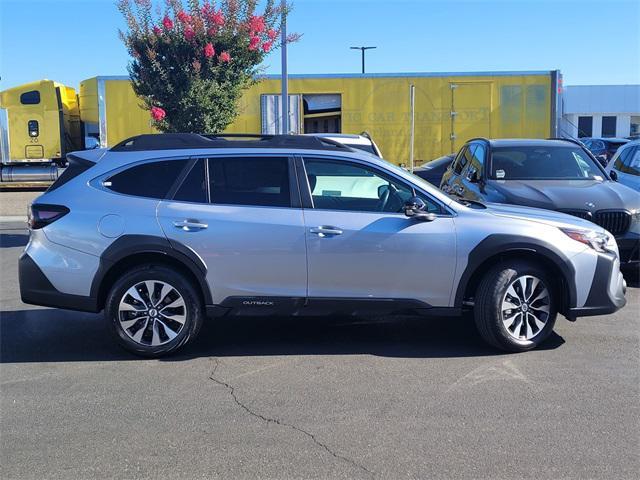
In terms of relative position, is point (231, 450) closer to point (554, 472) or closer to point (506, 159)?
point (554, 472)

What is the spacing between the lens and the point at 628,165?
35.0ft

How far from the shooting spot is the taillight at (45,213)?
5.12m

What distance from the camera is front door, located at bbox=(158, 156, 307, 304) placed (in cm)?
507

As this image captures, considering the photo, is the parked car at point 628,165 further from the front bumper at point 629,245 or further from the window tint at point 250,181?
the window tint at point 250,181

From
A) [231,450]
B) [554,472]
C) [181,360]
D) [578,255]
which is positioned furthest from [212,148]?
[554,472]

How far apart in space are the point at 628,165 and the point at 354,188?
7235 millimetres

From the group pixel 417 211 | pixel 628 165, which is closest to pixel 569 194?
pixel 417 211

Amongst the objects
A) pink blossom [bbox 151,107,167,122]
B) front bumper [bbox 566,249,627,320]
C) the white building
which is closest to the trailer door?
pink blossom [bbox 151,107,167,122]

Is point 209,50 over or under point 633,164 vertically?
over

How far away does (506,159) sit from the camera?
9.01 m

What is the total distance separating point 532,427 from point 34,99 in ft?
63.6

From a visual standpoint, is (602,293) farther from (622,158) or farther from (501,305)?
(622,158)

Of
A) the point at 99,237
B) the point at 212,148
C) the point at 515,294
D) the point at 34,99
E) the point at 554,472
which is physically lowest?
the point at 554,472

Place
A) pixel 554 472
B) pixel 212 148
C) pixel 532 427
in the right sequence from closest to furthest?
pixel 554 472 → pixel 532 427 → pixel 212 148
